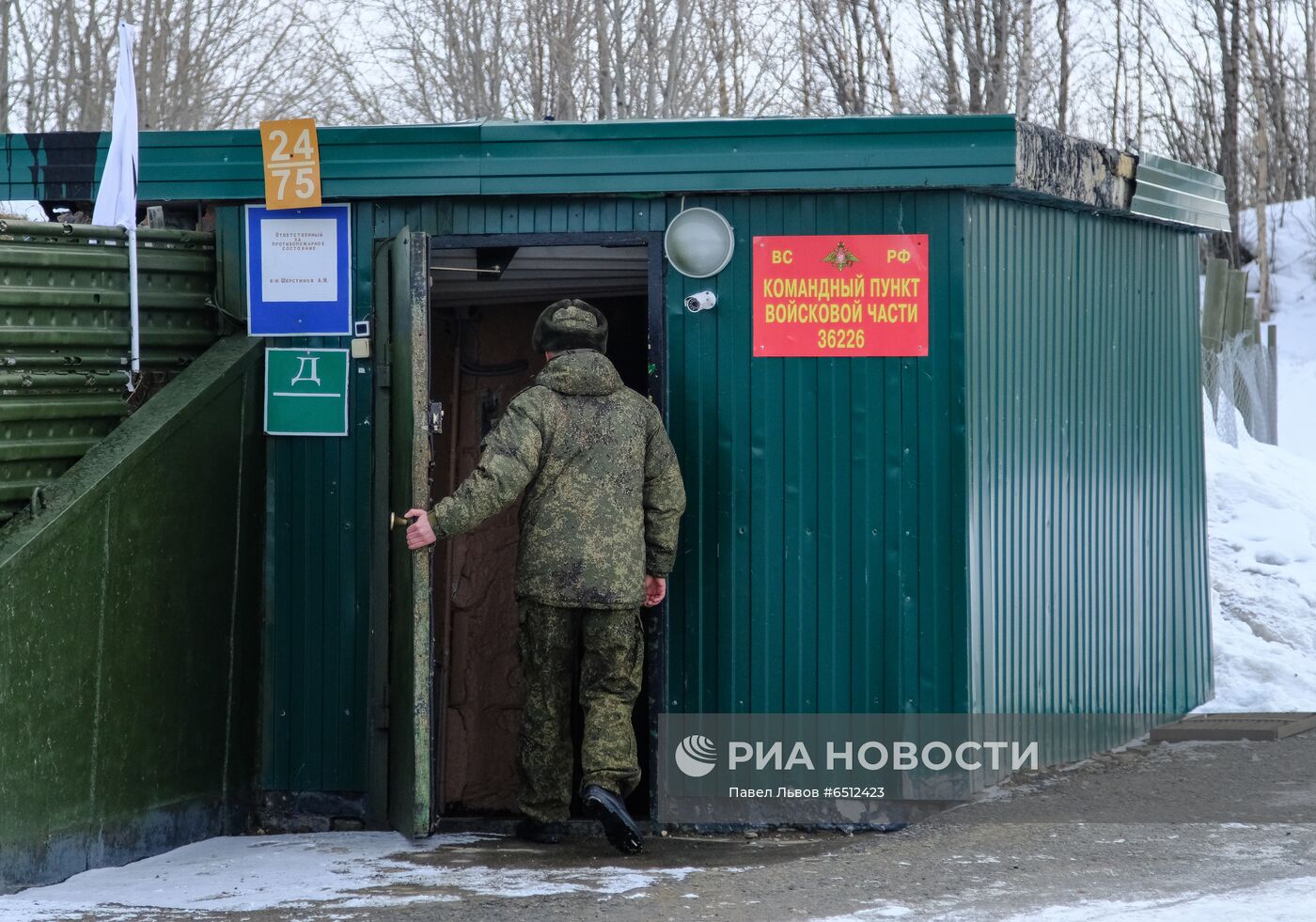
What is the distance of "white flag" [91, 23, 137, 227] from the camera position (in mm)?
6395

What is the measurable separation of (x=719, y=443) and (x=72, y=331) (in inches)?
98.7

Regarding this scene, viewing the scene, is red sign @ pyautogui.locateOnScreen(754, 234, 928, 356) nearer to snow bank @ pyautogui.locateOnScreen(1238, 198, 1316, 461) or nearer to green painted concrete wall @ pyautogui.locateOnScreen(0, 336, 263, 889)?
green painted concrete wall @ pyautogui.locateOnScreen(0, 336, 263, 889)

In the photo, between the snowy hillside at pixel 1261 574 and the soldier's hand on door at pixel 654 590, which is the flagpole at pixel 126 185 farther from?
the snowy hillside at pixel 1261 574

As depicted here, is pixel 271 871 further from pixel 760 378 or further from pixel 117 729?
pixel 760 378

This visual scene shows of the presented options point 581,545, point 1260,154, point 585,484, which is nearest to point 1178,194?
point 585,484

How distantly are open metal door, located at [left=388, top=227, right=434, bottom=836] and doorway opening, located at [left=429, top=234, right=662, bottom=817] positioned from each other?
3.34 feet

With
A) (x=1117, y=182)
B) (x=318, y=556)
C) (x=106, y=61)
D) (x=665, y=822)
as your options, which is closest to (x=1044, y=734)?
(x=665, y=822)

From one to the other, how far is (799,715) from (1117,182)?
9.53ft

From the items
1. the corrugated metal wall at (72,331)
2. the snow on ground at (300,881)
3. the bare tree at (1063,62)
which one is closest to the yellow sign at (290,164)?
the corrugated metal wall at (72,331)

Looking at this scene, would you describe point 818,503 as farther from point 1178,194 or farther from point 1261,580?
point 1261,580

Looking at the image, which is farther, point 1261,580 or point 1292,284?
point 1292,284

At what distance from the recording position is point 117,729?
19.2 ft

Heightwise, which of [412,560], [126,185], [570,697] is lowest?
[570,697]

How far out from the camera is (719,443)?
638 centimetres
